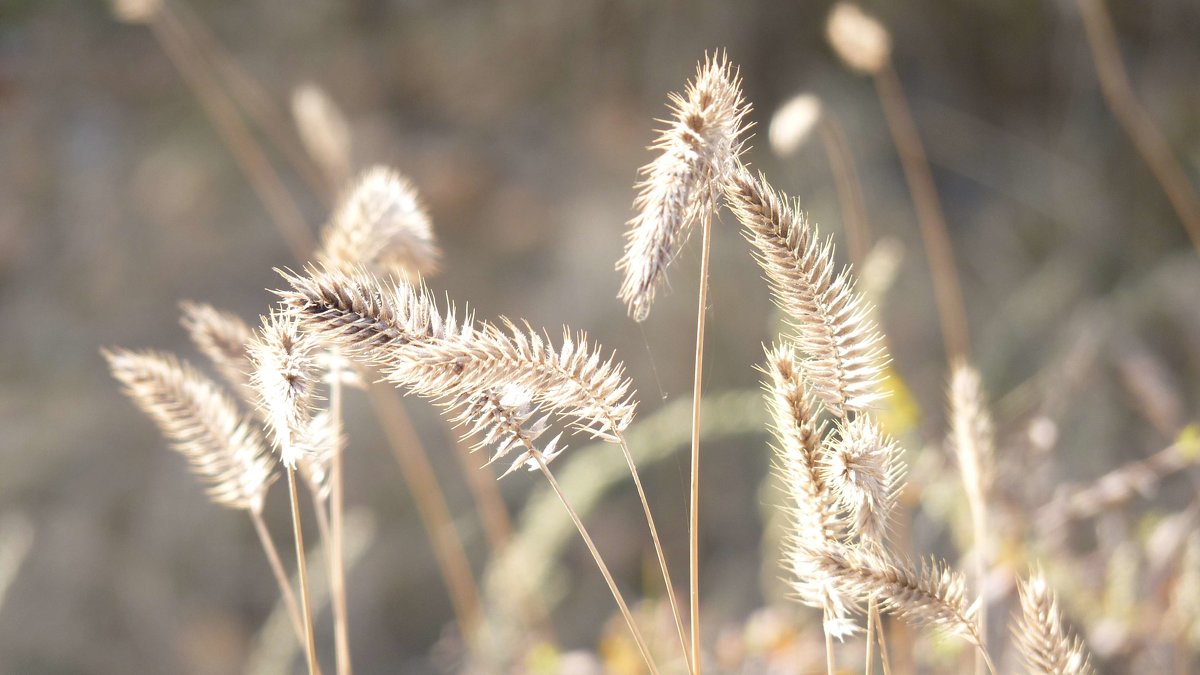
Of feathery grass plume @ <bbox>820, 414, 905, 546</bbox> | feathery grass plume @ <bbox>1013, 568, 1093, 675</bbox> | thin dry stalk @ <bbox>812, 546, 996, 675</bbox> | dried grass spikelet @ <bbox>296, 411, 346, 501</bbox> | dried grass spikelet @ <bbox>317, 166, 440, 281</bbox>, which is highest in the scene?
dried grass spikelet @ <bbox>317, 166, 440, 281</bbox>

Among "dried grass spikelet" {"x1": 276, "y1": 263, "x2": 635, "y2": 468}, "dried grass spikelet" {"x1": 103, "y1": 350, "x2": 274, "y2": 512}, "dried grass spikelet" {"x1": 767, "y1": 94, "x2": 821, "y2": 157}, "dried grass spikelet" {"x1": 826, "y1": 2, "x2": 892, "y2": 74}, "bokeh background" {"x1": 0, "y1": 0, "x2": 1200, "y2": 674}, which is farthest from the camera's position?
"bokeh background" {"x1": 0, "y1": 0, "x2": 1200, "y2": 674}

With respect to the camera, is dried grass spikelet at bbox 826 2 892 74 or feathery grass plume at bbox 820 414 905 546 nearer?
feathery grass plume at bbox 820 414 905 546

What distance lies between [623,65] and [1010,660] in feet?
5.43

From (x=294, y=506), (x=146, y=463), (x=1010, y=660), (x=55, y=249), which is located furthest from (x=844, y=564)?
(x=55, y=249)

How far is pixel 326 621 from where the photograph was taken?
7.06 ft

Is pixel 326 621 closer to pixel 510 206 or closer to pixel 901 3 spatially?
pixel 510 206

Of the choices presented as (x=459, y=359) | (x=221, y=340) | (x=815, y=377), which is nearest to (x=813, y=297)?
(x=815, y=377)

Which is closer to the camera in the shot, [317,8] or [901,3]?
[901,3]

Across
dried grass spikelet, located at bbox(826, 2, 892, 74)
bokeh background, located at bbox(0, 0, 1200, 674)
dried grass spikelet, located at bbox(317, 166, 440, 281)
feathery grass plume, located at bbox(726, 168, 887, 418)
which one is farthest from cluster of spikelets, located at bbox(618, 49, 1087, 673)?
bokeh background, located at bbox(0, 0, 1200, 674)

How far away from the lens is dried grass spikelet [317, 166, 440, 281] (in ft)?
1.82

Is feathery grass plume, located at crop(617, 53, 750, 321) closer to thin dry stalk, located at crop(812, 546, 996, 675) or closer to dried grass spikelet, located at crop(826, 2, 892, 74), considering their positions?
thin dry stalk, located at crop(812, 546, 996, 675)

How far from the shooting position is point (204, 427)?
0.51 m

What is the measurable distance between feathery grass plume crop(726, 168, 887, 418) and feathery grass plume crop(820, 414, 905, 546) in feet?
0.05

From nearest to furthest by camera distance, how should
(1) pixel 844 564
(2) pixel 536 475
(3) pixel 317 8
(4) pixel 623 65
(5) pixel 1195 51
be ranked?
(1) pixel 844 564
(5) pixel 1195 51
(2) pixel 536 475
(4) pixel 623 65
(3) pixel 317 8
